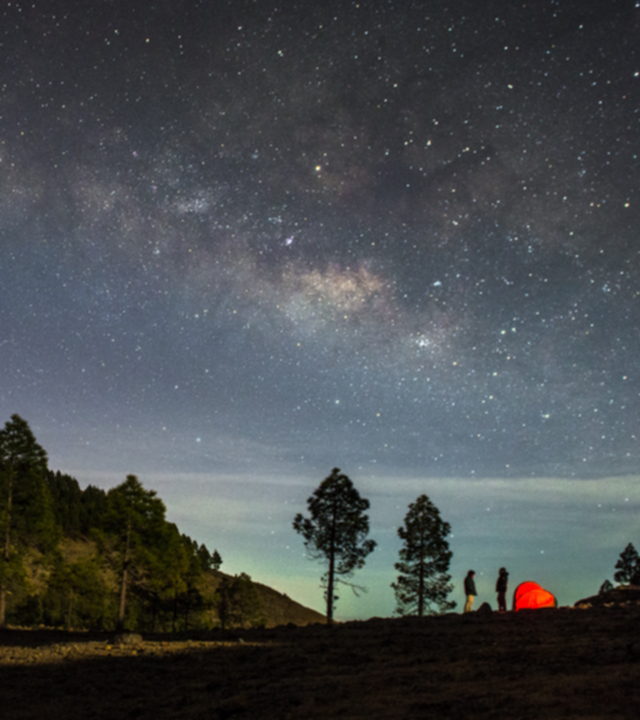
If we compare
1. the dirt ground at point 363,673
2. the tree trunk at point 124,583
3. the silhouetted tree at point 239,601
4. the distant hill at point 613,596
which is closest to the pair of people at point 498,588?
the dirt ground at point 363,673

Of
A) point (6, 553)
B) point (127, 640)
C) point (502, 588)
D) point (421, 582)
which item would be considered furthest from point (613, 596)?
point (6, 553)

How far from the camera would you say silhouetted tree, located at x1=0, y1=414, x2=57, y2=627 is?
28906 millimetres

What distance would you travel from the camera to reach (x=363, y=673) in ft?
32.6

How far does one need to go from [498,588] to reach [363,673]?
1102 centimetres

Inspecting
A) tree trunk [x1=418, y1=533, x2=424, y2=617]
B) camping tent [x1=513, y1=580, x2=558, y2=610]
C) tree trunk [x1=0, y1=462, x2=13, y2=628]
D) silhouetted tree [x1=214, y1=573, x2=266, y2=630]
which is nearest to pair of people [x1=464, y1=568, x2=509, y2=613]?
camping tent [x1=513, y1=580, x2=558, y2=610]

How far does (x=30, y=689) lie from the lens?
37.0ft

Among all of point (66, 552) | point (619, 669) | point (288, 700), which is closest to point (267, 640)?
point (288, 700)

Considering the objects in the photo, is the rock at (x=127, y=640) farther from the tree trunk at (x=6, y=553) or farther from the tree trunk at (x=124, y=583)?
the tree trunk at (x=6, y=553)

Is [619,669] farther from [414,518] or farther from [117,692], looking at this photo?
[414,518]

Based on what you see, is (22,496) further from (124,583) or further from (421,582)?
(421,582)

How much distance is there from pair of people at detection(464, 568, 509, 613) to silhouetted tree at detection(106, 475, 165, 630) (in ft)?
63.7

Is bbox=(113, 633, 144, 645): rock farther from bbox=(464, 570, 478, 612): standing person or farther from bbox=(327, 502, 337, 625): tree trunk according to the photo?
bbox=(327, 502, 337, 625): tree trunk

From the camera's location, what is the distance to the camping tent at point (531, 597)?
2402 cm

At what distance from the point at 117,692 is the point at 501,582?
1393 centimetres
